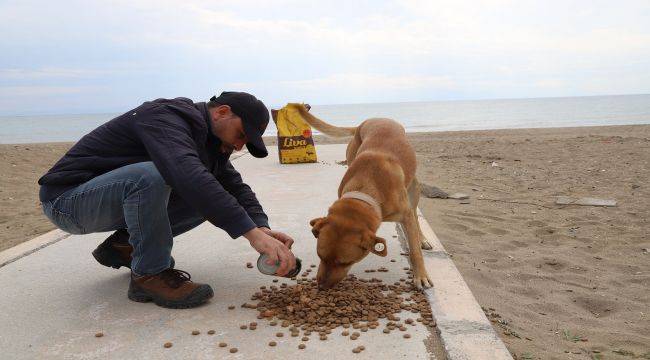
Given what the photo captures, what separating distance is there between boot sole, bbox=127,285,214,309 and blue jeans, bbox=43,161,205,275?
188 mm

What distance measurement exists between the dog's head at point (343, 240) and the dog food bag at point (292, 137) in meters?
5.83

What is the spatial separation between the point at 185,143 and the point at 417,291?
1.74 meters

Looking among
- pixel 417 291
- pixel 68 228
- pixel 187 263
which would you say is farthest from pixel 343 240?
pixel 68 228

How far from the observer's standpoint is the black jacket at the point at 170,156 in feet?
8.13

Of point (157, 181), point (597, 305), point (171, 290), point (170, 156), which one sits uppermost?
point (170, 156)

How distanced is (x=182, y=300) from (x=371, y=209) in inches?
50.6

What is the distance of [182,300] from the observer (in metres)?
2.88

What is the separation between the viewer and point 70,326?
2680 millimetres

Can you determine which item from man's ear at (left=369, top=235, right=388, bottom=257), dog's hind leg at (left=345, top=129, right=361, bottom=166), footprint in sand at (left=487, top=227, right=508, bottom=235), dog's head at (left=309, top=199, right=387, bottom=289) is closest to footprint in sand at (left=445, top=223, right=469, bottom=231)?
footprint in sand at (left=487, top=227, right=508, bottom=235)

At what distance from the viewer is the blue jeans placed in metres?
2.70

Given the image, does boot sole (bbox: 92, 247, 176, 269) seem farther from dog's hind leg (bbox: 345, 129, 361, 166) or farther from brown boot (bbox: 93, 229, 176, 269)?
dog's hind leg (bbox: 345, 129, 361, 166)

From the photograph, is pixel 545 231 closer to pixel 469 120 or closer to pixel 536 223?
pixel 536 223

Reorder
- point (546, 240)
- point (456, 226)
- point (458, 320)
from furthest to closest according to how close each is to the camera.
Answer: point (456, 226)
point (546, 240)
point (458, 320)

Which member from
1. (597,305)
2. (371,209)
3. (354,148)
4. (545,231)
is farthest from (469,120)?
(371,209)
